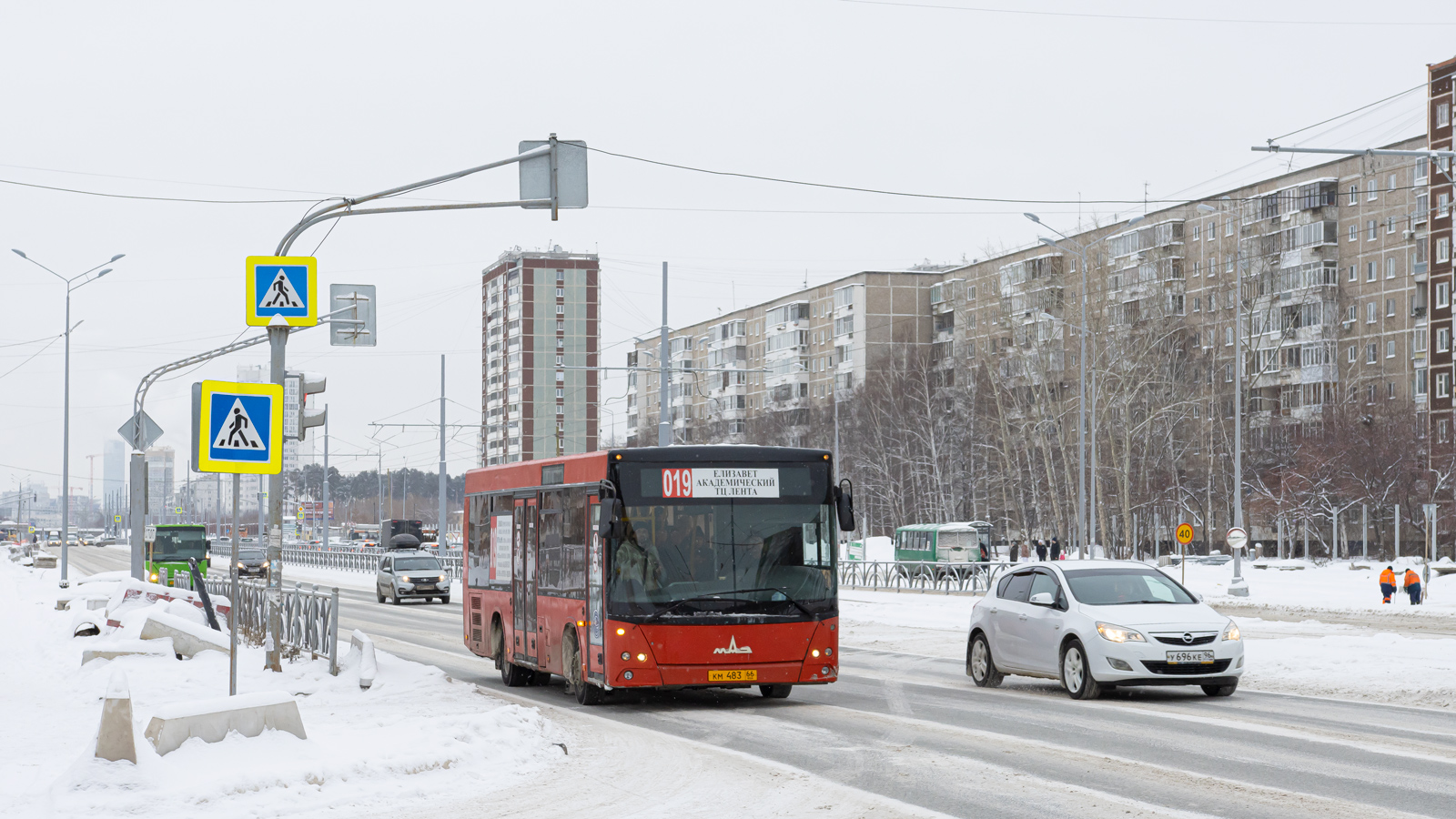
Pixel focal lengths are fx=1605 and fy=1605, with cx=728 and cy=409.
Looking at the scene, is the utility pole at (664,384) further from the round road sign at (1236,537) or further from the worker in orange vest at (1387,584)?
the worker in orange vest at (1387,584)


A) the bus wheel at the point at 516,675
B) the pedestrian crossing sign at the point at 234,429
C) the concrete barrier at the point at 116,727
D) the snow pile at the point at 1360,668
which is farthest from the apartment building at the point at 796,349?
the concrete barrier at the point at 116,727

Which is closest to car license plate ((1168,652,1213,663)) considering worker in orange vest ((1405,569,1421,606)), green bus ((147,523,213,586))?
worker in orange vest ((1405,569,1421,606))

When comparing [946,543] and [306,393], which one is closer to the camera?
[306,393]

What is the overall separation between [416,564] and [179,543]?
10.7m

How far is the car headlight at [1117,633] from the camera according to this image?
16281 millimetres

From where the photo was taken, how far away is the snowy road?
9.89 m

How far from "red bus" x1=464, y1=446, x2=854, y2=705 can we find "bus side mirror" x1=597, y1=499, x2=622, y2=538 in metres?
0.02

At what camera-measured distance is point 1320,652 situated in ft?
70.9

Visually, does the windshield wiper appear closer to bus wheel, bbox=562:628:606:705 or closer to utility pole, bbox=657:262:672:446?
bus wheel, bbox=562:628:606:705

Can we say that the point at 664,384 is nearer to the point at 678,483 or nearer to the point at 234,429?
the point at 678,483

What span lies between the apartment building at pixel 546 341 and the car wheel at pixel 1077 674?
138 metres

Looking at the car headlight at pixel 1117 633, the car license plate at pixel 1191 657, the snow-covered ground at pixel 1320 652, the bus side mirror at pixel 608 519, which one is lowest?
the snow-covered ground at pixel 1320 652

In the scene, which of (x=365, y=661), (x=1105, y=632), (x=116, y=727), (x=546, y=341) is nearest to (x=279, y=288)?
(x=365, y=661)

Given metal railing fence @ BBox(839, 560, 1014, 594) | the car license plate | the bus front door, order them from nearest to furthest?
the car license plate < the bus front door < metal railing fence @ BBox(839, 560, 1014, 594)
